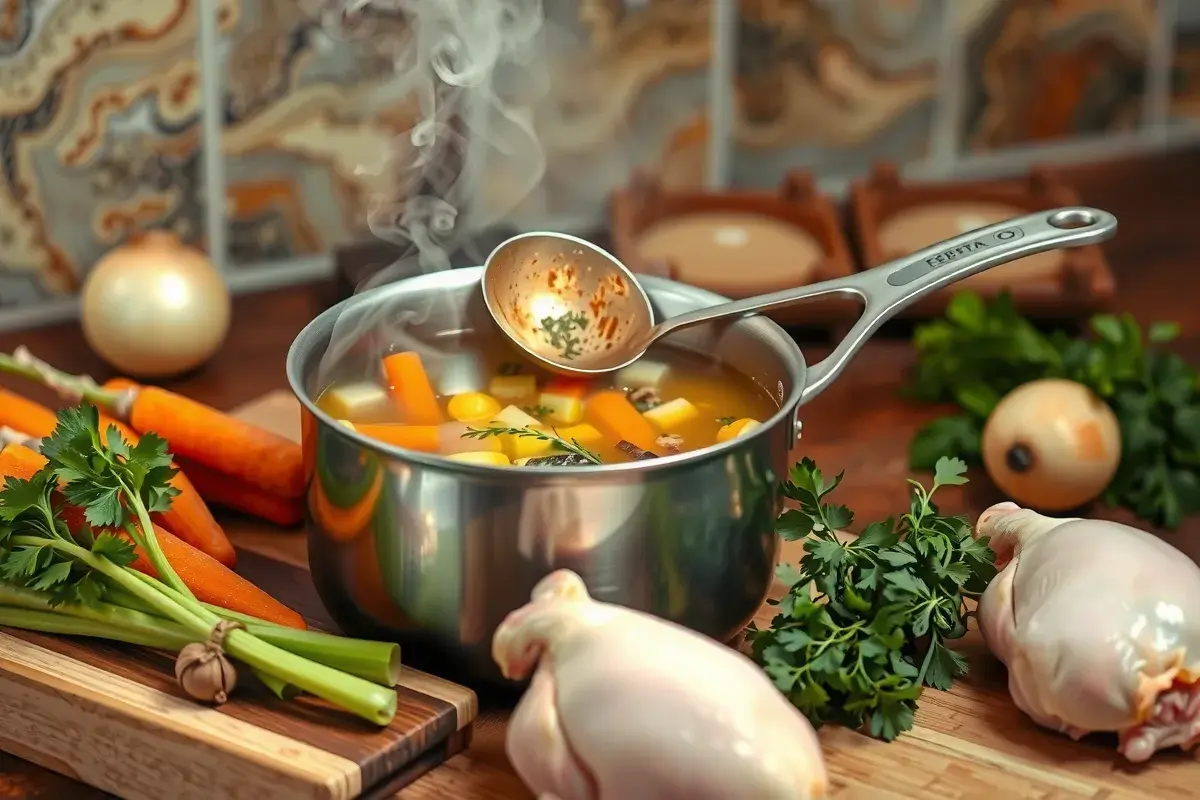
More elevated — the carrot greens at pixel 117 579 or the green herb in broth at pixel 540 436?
the green herb in broth at pixel 540 436

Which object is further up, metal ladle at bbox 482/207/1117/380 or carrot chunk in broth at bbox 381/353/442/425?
metal ladle at bbox 482/207/1117/380

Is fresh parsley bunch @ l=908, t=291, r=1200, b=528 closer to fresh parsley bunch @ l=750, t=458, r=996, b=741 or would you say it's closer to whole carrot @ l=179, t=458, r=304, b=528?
fresh parsley bunch @ l=750, t=458, r=996, b=741

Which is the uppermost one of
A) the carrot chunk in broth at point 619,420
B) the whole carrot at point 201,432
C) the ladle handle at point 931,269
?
the ladle handle at point 931,269

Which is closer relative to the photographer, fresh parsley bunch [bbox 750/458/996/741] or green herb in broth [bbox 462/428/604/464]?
fresh parsley bunch [bbox 750/458/996/741]

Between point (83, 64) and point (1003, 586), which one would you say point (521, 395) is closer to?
point (1003, 586)

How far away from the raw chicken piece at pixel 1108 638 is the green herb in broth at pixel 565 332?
1.77ft

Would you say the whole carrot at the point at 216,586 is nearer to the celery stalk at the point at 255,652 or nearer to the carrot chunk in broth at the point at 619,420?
the celery stalk at the point at 255,652

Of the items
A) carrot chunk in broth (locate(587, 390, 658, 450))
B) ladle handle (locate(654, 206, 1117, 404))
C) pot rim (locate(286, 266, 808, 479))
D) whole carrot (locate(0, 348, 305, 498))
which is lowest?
whole carrot (locate(0, 348, 305, 498))

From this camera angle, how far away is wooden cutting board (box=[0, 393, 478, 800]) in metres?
1.19

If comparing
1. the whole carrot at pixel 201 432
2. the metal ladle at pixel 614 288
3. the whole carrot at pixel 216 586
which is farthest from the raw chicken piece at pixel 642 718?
the whole carrot at pixel 201 432

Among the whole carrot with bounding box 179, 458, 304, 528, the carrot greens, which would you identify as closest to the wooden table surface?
the whole carrot with bounding box 179, 458, 304, 528

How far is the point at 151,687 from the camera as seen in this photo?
4.22 ft

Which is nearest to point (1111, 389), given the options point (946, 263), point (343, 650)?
point (946, 263)

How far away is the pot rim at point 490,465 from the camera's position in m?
1.20
